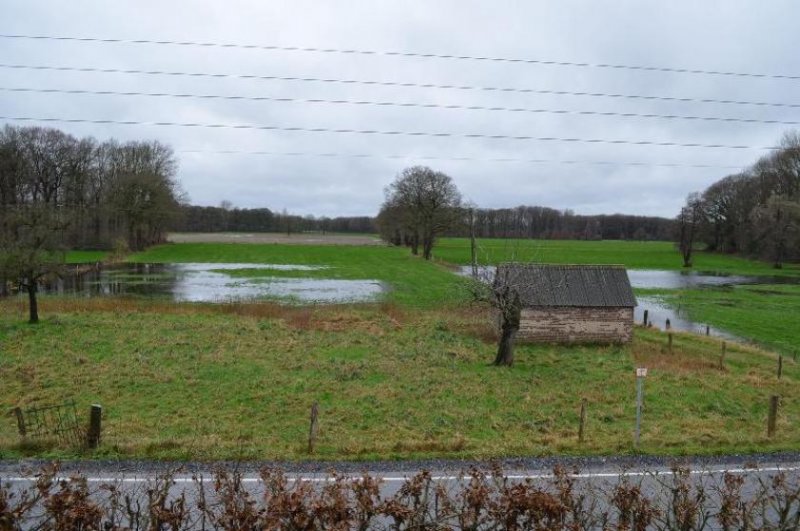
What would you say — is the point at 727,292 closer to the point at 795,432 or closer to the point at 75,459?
the point at 795,432

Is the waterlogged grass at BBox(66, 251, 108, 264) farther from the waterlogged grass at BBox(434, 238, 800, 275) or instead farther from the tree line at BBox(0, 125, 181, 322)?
the waterlogged grass at BBox(434, 238, 800, 275)

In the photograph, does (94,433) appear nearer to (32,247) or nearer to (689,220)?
(32,247)

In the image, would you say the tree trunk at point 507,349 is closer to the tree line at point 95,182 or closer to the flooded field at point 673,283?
the flooded field at point 673,283

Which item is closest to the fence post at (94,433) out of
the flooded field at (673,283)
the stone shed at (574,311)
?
the flooded field at (673,283)

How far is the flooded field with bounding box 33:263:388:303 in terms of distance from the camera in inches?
1721

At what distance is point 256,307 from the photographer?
116 feet

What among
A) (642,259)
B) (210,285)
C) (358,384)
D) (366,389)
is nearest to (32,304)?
(358,384)

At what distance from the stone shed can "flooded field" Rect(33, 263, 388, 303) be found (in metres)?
17.1

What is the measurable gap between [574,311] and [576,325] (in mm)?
722

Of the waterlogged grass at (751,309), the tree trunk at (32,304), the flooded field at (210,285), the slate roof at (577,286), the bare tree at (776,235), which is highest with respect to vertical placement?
the bare tree at (776,235)

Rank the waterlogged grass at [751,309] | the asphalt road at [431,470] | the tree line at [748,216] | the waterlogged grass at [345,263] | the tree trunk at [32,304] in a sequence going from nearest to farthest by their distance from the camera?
the asphalt road at [431,470], the tree trunk at [32,304], the waterlogged grass at [751,309], the waterlogged grass at [345,263], the tree line at [748,216]

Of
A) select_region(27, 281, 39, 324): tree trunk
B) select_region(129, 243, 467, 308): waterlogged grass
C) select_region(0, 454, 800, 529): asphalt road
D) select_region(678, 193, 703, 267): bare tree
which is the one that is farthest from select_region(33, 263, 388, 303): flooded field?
select_region(678, 193, 703, 267): bare tree

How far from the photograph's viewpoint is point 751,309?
150 feet

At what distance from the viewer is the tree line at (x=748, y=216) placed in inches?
3369
